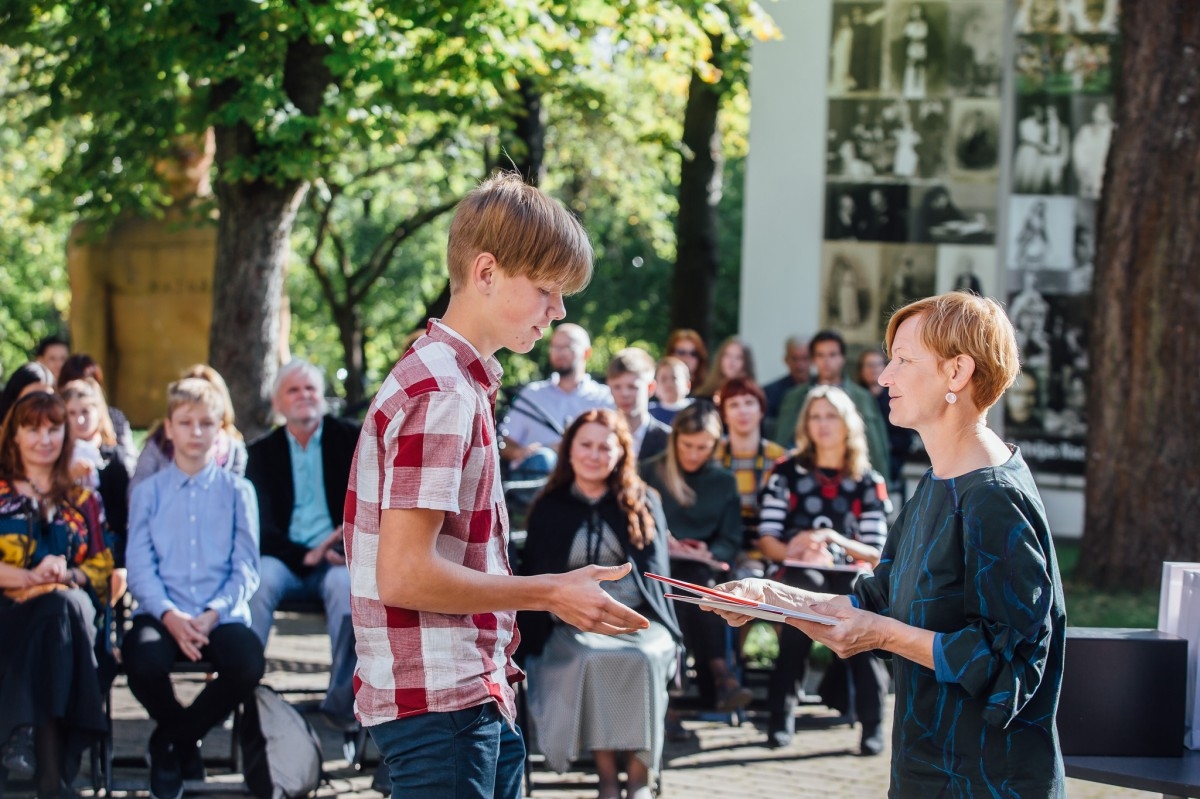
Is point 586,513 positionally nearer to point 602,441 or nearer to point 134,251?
point 602,441

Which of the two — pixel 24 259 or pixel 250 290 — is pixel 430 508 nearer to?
pixel 250 290

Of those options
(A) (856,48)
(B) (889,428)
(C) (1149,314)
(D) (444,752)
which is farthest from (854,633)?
(A) (856,48)

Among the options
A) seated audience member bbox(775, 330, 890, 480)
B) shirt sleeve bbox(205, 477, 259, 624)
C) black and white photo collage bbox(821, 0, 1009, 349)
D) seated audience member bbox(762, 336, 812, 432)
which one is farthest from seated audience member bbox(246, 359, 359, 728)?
black and white photo collage bbox(821, 0, 1009, 349)

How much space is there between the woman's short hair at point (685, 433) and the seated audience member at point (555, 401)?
51.1 inches

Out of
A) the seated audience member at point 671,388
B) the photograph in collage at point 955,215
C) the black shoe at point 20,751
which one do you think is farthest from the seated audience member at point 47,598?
the photograph in collage at point 955,215

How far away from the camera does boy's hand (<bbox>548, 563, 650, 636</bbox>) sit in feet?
8.66

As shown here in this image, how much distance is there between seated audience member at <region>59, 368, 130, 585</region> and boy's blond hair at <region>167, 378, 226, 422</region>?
0.62 metres

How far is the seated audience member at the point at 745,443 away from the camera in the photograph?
8758mm

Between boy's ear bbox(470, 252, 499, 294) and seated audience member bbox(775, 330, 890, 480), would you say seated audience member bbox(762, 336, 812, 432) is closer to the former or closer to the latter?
seated audience member bbox(775, 330, 890, 480)

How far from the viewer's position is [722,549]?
8.06 m

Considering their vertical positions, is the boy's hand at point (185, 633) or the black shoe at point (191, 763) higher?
the boy's hand at point (185, 633)

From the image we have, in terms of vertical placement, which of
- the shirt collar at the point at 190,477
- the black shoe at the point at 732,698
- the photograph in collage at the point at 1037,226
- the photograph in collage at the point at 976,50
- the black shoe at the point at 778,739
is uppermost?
the photograph in collage at the point at 976,50

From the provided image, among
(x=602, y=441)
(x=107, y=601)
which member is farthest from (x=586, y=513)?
(x=107, y=601)

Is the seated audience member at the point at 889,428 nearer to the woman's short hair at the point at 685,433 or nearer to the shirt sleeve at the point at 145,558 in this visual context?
the woman's short hair at the point at 685,433
